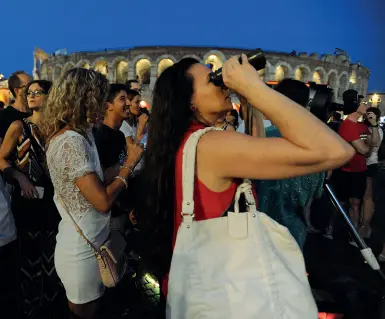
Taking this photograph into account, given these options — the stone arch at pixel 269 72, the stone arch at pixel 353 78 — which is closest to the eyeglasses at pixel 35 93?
the stone arch at pixel 269 72

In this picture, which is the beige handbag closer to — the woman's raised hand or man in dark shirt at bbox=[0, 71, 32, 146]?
the woman's raised hand

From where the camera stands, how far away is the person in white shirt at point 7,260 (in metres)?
2.80

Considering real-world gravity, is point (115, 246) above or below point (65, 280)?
above

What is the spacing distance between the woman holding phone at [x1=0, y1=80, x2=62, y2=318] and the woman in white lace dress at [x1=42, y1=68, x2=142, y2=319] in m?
0.97

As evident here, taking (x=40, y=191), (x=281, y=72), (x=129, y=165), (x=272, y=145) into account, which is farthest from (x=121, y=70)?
(x=272, y=145)

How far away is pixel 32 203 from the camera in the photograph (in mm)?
2883

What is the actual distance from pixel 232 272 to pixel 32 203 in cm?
242

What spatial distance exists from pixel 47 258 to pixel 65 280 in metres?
1.21

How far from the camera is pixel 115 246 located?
2.08 m

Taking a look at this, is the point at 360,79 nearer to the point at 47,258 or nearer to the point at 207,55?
the point at 207,55

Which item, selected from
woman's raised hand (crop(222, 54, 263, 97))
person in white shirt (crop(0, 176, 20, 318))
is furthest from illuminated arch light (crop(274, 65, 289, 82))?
woman's raised hand (crop(222, 54, 263, 97))

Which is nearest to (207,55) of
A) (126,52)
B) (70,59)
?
(126,52)

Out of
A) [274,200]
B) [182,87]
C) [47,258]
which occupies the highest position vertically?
[182,87]

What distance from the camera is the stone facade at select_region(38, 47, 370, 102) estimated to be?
3116 cm
